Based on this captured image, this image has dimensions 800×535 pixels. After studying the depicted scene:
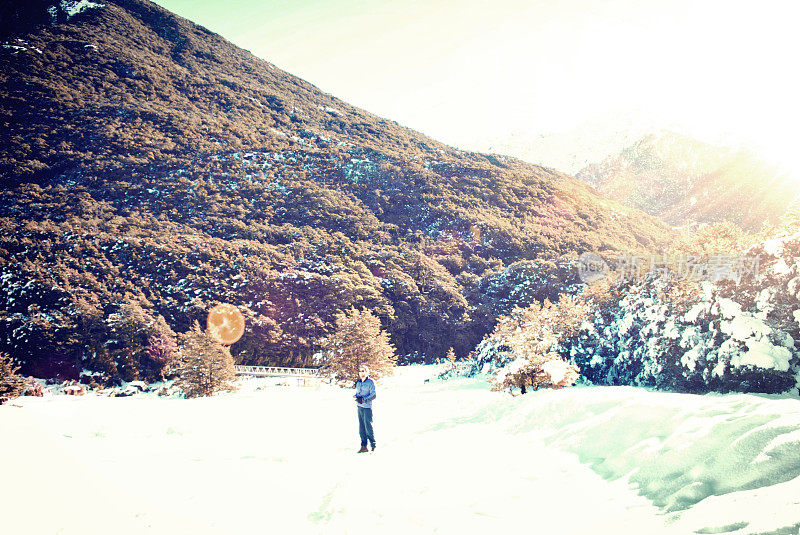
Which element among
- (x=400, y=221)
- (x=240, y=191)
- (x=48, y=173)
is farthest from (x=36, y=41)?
(x=400, y=221)

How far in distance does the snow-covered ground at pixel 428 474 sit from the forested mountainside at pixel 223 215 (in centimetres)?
3123

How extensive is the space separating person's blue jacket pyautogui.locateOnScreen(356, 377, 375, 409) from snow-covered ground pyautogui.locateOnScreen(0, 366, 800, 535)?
2.87 ft

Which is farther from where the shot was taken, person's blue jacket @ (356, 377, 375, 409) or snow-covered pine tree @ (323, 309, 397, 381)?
snow-covered pine tree @ (323, 309, 397, 381)

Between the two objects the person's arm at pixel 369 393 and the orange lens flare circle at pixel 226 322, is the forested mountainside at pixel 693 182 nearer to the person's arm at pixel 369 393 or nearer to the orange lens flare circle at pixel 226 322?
the orange lens flare circle at pixel 226 322

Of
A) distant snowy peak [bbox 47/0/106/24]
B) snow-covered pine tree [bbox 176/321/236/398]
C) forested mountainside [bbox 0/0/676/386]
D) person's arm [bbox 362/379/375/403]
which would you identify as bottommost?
snow-covered pine tree [bbox 176/321/236/398]

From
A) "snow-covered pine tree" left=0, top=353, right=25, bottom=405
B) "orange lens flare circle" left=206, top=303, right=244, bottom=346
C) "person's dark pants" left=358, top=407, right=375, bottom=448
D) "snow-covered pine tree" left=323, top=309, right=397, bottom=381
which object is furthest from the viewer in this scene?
"orange lens flare circle" left=206, top=303, right=244, bottom=346

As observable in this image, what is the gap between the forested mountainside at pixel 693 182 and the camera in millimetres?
103000

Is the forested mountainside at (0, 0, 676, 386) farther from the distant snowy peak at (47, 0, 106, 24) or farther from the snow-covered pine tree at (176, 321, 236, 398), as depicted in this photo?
the snow-covered pine tree at (176, 321, 236, 398)

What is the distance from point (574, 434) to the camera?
691 centimetres

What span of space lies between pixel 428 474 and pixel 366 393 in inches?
74.7

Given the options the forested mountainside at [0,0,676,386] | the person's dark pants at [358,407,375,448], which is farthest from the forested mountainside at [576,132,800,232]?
the person's dark pants at [358,407,375,448]

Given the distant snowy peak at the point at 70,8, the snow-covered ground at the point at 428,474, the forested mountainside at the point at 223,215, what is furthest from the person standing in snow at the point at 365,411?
the distant snowy peak at the point at 70,8

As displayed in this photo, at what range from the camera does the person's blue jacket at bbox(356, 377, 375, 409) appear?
7.36 metres

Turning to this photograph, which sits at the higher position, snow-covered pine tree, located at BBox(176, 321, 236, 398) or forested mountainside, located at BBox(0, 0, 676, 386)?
forested mountainside, located at BBox(0, 0, 676, 386)
